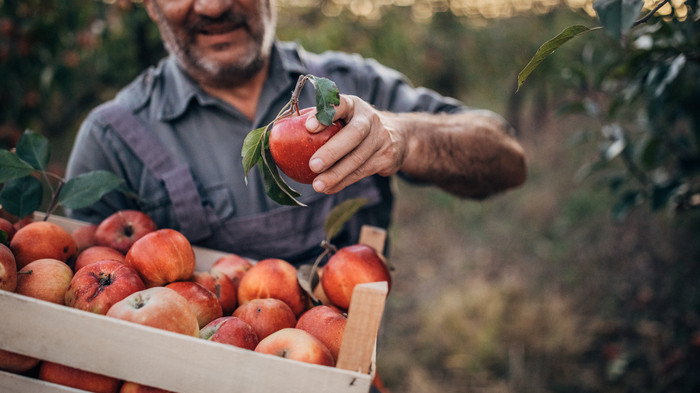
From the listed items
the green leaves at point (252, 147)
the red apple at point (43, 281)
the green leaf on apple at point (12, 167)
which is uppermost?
the green leaves at point (252, 147)

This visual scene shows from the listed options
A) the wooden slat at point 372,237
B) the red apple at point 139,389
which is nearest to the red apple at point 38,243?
the red apple at point 139,389

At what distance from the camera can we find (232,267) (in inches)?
45.1

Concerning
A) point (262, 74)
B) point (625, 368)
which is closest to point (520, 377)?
point (625, 368)

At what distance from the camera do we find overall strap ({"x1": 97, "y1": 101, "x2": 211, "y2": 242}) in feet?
4.78

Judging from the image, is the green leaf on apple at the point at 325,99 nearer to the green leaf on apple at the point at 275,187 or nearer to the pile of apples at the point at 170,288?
the green leaf on apple at the point at 275,187

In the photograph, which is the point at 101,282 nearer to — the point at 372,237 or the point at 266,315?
the point at 266,315

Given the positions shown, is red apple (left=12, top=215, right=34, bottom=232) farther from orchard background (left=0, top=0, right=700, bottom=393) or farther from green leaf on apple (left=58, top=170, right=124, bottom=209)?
orchard background (left=0, top=0, right=700, bottom=393)

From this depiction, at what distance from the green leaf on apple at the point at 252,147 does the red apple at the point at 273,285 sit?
29 centimetres

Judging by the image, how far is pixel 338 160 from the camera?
867 millimetres

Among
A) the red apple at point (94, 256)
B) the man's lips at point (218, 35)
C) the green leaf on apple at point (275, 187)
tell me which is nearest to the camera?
the green leaf on apple at point (275, 187)

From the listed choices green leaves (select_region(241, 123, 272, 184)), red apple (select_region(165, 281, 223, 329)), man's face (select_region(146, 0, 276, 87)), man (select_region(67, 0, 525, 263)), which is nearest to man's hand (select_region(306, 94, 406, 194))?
green leaves (select_region(241, 123, 272, 184))

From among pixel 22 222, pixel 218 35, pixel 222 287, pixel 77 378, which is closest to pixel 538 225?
pixel 218 35

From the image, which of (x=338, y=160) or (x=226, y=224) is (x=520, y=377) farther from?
(x=338, y=160)

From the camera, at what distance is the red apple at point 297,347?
0.79m
